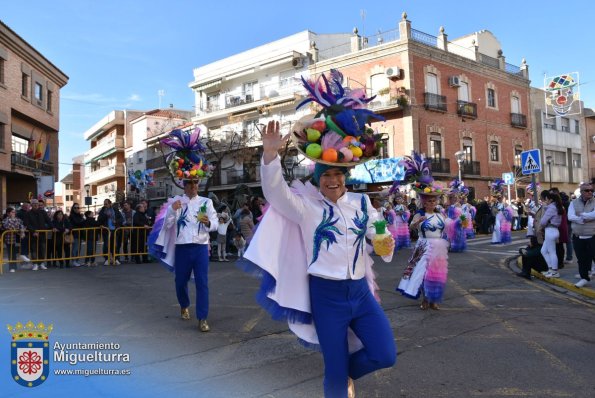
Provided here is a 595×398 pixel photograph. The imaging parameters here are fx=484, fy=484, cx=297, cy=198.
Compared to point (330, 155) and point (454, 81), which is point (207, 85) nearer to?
point (454, 81)

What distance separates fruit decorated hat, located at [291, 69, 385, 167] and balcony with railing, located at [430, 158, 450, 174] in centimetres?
2953

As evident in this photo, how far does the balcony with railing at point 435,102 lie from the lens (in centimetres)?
3158

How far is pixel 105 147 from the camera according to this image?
6181 cm

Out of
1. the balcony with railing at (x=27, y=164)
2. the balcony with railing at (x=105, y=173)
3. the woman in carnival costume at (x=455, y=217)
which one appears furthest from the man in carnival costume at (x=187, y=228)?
the balcony with railing at (x=105, y=173)

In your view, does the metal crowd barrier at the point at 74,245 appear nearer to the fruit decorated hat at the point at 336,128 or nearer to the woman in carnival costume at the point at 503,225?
the fruit decorated hat at the point at 336,128

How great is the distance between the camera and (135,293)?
9180 mm

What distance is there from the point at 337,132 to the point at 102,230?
12.4 meters

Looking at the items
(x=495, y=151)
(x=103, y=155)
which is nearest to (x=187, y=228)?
(x=495, y=151)

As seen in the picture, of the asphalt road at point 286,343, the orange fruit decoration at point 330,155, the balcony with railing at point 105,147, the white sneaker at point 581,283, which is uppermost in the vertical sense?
the balcony with railing at point 105,147

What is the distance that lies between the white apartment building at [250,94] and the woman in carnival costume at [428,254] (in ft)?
78.9

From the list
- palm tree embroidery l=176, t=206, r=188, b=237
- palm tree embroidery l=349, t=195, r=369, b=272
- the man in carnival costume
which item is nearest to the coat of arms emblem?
the man in carnival costume

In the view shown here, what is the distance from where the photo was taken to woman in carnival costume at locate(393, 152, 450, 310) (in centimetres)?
729

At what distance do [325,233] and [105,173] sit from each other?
6277 centimetres

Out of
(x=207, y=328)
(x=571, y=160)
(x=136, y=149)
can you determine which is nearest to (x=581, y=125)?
(x=571, y=160)
